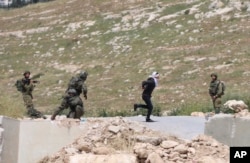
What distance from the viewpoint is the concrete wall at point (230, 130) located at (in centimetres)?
1194

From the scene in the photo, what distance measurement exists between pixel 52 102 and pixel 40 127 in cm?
1491

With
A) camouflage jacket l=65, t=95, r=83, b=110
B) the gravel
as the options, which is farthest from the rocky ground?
camouflage jacket l=65, t=95, r=83, b=110

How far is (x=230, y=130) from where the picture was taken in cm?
1233

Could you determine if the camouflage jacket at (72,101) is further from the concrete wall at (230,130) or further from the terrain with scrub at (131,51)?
the terrain with scrub at (131,51)

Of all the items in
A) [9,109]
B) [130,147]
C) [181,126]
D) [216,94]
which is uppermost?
[216,94]

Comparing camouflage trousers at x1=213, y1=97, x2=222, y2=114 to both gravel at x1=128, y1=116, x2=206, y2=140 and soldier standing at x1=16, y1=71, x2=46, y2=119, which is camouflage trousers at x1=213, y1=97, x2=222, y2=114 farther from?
soldier standing at x1=16, y1=71, x2=46, y2=119

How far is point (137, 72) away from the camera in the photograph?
1244 inches

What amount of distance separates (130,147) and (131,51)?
2284cm

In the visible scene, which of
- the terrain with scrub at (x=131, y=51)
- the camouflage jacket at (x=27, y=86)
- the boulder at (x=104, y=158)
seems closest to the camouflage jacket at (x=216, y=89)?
the terrain with scrub at (x=131, y=51)

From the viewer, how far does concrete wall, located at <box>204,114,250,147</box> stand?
11938mm

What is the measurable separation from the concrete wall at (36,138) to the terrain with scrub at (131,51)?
7.67 meters

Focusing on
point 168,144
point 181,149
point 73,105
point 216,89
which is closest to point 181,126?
point 73,105

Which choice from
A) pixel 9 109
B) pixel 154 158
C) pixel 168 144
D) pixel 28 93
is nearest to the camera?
pixel 154 158

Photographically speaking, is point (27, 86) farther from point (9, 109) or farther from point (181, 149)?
point (181, 149)
